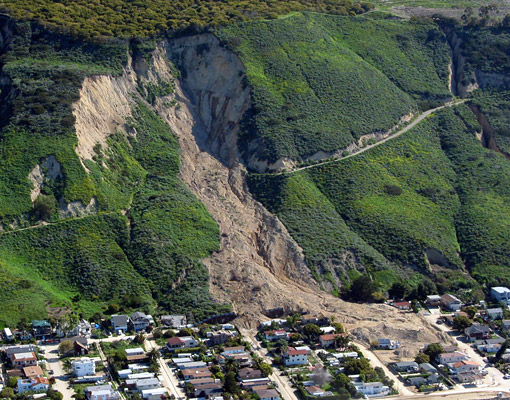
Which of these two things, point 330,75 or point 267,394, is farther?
point 330,75

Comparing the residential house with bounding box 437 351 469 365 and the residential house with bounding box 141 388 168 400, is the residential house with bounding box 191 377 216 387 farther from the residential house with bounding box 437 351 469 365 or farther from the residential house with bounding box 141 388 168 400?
the residential house with bounding box 437 351 469 365

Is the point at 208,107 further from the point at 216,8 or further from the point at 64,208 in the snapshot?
the point at 64,208

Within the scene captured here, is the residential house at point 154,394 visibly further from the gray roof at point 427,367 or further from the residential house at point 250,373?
the gray roof at point 427,367

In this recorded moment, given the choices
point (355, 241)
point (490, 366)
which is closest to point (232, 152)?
point (355, 241)

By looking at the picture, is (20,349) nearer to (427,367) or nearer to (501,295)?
(427,367)

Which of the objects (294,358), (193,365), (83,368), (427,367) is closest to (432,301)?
(427,367)

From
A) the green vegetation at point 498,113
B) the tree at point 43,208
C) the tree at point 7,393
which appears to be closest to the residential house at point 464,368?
the tree at point 7,393

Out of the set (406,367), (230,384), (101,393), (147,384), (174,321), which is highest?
(174,321)

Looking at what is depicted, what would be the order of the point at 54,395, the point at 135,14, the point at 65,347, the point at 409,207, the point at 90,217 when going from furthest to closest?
1. the point at 135,14
2. the point at 409,207
3. the point at 90,217
4. the point at 65,347
5. the point at 54,395

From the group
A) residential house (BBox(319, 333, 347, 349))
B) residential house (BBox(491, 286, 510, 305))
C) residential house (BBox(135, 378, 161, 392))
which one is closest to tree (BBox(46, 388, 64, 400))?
residential house (BBox(135, 378, 161, 392))
